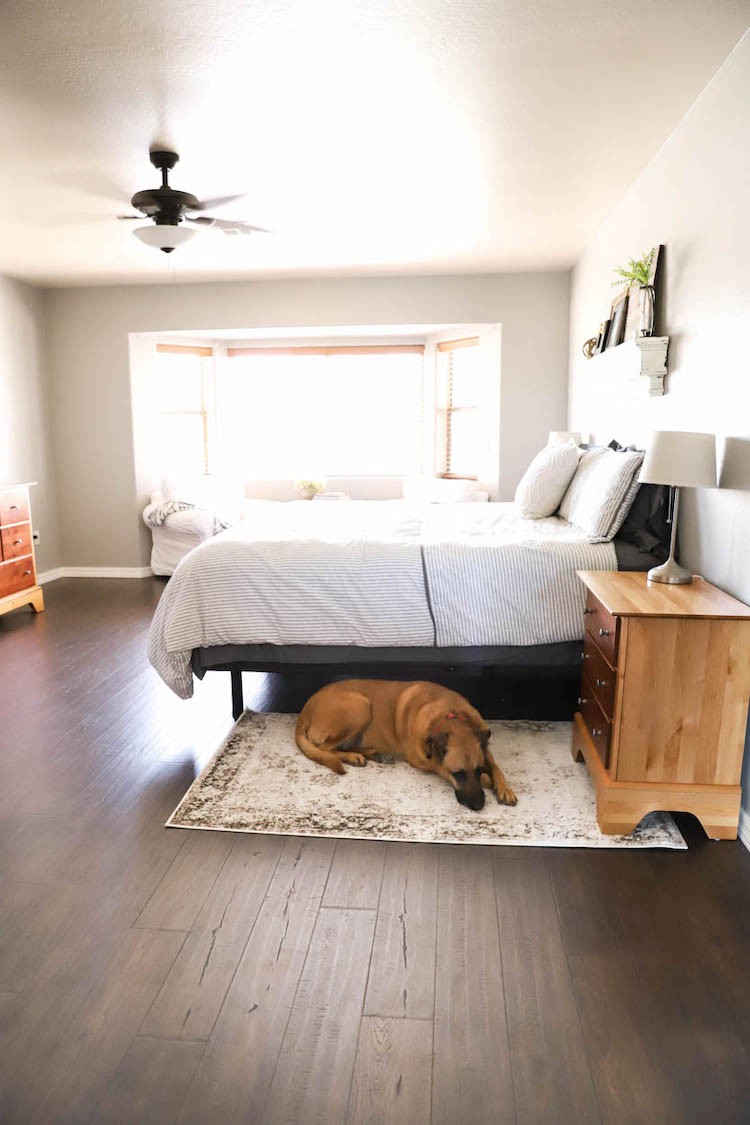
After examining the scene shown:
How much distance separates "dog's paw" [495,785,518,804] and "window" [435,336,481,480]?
443cm

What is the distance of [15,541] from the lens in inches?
199

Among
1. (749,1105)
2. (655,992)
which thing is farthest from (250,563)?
(749,1105)

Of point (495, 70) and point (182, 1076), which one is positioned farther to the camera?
point (495, 70)

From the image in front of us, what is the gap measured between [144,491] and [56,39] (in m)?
4.43

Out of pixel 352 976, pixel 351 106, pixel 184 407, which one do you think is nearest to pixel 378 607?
pixel 352 976

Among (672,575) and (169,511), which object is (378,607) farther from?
(169,511)

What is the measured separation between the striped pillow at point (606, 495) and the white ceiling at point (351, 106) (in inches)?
54.1

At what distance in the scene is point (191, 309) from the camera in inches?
240

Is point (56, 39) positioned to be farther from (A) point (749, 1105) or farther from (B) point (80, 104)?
(A) point (749, 1105)

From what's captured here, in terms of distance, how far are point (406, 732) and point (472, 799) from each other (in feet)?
1.27

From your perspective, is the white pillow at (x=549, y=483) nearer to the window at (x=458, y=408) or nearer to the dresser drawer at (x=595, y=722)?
the dresser drawer at (x=595, y=722)

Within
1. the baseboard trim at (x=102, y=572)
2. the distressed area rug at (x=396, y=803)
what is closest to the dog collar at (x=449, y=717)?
the distressed area rug at (x=396, y=803)

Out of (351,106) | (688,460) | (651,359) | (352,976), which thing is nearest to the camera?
(352,976)

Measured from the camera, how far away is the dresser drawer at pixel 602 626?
228 cm
